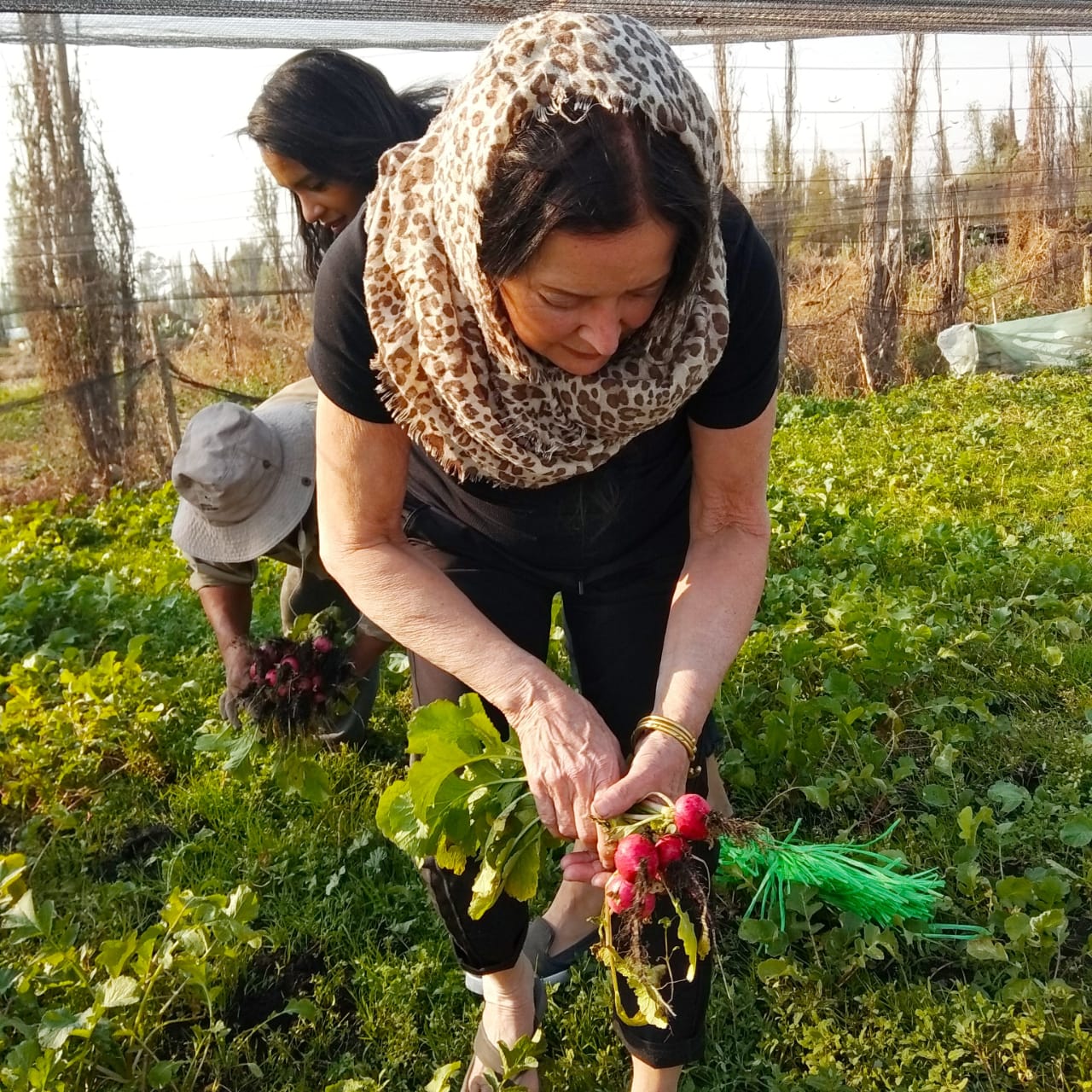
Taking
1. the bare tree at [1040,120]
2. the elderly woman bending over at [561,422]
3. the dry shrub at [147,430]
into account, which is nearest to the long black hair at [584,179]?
the elderly woman bending over at [561,422]

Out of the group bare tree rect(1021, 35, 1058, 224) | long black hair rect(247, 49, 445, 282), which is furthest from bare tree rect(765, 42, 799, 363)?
long black hair rect(247, 49, 445, 282)

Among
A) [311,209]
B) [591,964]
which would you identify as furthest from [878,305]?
[591,964]

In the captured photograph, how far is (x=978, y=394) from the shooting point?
24.7ft

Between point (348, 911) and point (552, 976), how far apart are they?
53 cm

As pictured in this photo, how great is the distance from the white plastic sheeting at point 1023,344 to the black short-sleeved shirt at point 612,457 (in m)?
8.11

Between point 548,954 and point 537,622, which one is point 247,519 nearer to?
point 537,622

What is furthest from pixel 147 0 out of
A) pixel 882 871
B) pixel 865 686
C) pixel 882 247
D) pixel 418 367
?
pixel 882 247

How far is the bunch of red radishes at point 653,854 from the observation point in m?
1.41

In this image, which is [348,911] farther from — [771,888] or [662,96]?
[662,96]

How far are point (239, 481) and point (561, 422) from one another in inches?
47.6

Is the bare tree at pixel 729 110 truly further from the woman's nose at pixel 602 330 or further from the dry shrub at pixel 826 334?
the woman's nose at pixel 602 330

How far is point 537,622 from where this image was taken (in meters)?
1.91

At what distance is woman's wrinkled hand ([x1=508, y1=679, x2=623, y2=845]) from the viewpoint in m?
1.49

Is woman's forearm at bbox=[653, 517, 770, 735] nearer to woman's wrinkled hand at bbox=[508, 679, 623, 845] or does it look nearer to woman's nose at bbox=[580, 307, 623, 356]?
woman's wrinkled hand at bbox=[508, 679, 623, 845]
